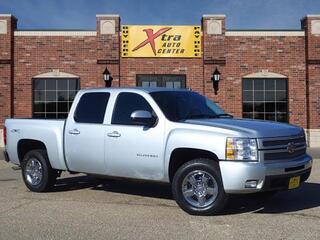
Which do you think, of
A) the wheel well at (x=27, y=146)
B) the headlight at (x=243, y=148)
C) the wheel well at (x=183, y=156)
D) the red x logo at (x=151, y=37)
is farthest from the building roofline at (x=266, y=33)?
the headlight at (x=243, y=148)

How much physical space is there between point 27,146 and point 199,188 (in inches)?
157

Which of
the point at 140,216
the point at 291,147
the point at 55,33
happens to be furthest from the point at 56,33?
the point at 291,147

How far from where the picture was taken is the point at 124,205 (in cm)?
770

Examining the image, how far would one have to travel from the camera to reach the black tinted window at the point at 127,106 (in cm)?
779

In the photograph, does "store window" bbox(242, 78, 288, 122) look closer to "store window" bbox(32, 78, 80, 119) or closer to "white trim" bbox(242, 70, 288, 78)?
"white trim" bbox(242, 70, 288, 78)

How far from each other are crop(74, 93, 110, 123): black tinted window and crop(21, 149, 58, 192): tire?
3.62 ft

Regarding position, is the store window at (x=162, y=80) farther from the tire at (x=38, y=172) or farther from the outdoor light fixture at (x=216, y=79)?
the tire at (x=38, y=172)

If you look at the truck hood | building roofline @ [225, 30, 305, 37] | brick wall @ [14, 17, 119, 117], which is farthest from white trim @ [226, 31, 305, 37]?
the truck hood

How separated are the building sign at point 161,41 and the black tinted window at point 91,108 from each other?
39.8ft

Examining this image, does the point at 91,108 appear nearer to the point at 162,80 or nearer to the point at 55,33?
the point at 162,80

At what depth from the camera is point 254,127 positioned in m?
6.85

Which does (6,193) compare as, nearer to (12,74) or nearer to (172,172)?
(172,172)

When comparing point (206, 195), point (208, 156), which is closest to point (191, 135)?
point (208, 156)

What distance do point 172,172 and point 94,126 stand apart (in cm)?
159
